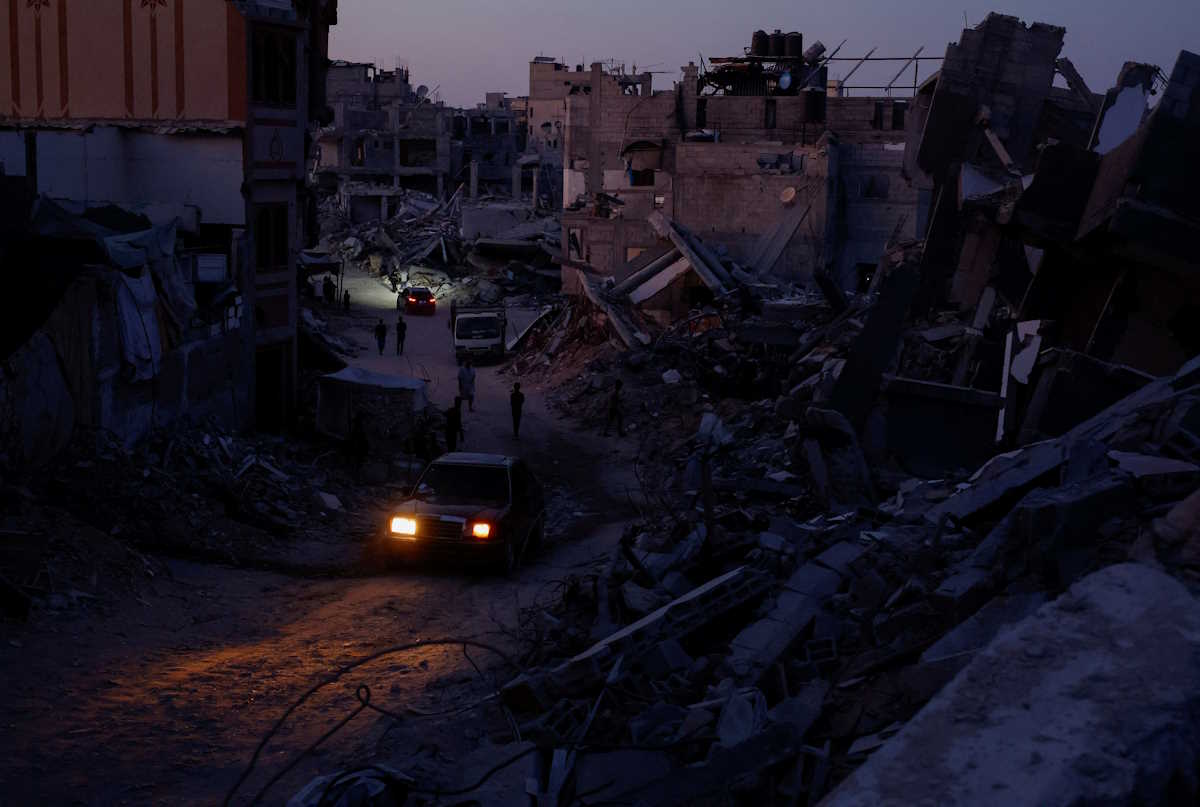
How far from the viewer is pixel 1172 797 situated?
150 inches

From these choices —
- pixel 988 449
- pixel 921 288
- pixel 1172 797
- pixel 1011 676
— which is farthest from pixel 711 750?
pixel 921 288

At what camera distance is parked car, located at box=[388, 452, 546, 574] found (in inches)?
575

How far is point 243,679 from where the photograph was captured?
424 inches

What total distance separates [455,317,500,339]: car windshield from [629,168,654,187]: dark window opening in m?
16.0

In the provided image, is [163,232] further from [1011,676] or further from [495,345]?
[495,345]

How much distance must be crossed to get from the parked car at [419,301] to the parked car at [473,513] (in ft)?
120

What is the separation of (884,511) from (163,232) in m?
12.7

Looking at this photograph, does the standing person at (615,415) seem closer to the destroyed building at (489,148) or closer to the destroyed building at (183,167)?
the destroyed building at (183,167)

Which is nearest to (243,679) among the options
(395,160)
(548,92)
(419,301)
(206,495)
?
(206,495)

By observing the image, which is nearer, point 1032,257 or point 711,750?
point 711,750

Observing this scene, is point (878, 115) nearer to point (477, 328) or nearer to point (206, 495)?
point (477, 328)

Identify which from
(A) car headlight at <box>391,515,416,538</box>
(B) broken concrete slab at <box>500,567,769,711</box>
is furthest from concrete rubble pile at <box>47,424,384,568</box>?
(B) broken concrete slab at <box>500,567,769,711</box>

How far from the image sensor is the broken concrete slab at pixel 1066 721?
3631 millimetres

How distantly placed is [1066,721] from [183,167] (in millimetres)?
22321
